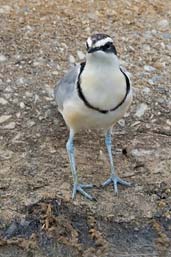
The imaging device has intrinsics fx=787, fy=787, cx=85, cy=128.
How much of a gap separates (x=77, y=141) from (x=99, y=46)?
1.06 meters

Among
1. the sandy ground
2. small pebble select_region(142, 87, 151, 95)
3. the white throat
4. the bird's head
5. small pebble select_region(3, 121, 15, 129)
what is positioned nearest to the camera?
the bird's head

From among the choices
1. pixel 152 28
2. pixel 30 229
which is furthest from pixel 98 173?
pixel 152 28

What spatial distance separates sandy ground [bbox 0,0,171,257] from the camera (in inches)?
160

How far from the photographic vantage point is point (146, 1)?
19.0 feet

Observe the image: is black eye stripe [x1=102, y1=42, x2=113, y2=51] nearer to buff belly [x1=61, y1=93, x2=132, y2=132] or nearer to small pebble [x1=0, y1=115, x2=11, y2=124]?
buff belly [x1=61, y1=93, x2=132, y2=132]

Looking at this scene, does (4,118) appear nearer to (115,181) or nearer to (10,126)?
(10,126)

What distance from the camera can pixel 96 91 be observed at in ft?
13.1

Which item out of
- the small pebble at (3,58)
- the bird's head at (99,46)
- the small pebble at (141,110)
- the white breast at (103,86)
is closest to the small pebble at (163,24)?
the small pebble at (141,110)

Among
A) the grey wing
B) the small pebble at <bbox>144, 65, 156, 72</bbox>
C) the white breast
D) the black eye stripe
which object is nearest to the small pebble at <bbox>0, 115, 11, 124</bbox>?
the grey wing

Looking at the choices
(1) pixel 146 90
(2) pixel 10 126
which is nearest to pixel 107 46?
(2) pixel 10 126

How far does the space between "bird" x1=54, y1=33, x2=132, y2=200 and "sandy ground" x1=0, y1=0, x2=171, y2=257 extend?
21 cm

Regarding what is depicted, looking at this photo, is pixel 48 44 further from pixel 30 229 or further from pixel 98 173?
pixel 30 229

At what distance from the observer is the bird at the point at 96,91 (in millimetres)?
3885

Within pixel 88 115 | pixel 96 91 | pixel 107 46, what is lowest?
pixel 88 115
